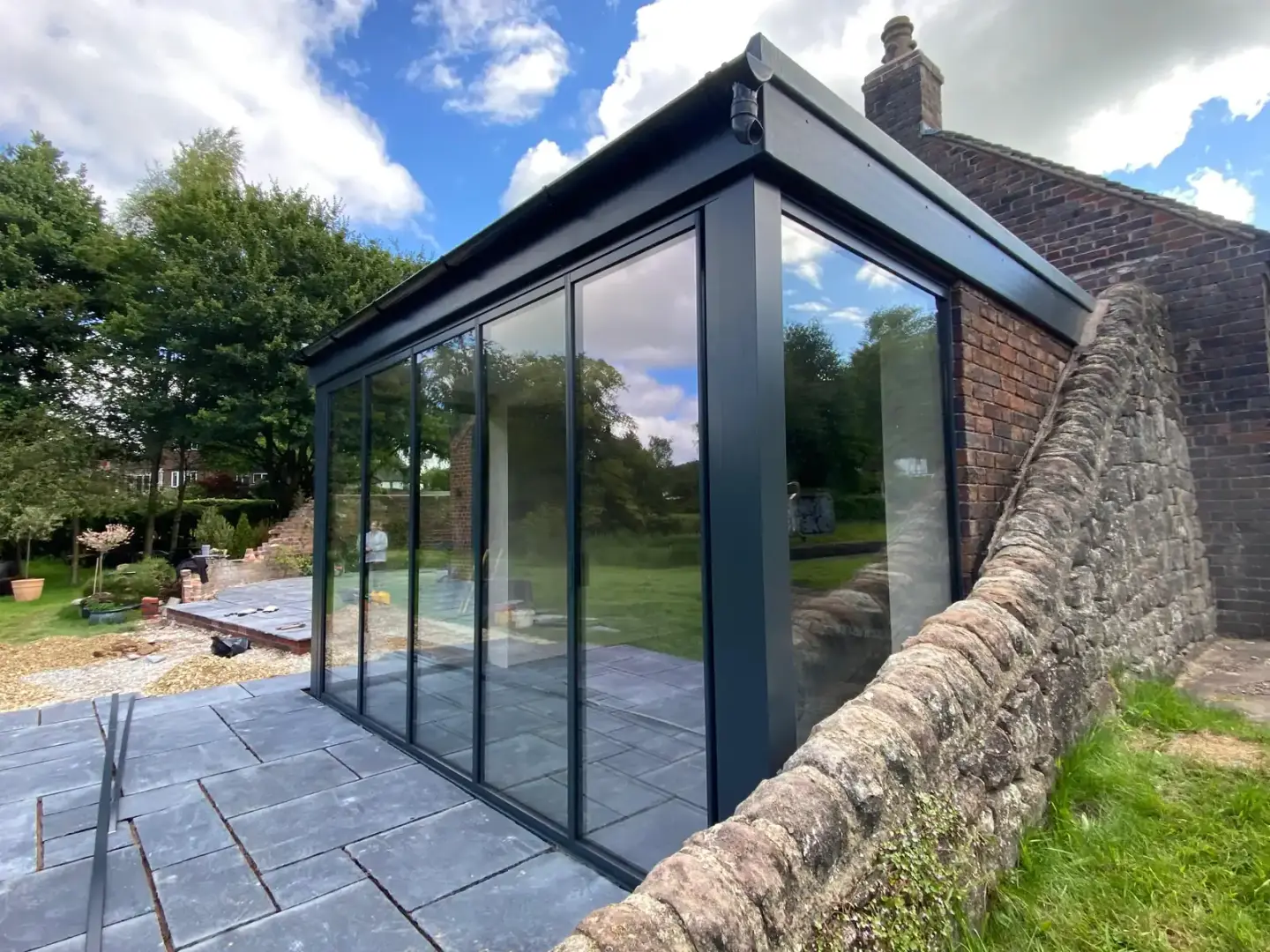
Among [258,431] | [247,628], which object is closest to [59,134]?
[258,431]

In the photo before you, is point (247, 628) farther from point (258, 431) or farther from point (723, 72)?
point (258, 431)

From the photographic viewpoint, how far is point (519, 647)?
3.12 meters

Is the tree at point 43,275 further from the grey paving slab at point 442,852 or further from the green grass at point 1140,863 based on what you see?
the green grass at point 1140,863

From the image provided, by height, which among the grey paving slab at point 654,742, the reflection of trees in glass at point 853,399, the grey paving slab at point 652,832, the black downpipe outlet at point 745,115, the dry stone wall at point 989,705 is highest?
the black downpipe outlet at point 745,115

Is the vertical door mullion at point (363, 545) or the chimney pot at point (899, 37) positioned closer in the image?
the vertical door mullion at point (363, 545)

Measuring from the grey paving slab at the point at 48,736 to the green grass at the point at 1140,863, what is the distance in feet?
16.8

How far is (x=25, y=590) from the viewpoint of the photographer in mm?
10828

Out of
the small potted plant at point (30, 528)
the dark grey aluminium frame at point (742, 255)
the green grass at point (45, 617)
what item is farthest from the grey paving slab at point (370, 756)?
the small potted plant at point (30, 528)

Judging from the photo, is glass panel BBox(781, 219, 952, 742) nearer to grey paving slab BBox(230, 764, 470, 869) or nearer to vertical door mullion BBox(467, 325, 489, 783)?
vertical door mullion BBox(467, 325, 489, 783)

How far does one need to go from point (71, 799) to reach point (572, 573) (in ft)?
9.46

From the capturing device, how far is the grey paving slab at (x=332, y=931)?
6.67 ft

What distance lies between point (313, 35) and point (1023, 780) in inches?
475

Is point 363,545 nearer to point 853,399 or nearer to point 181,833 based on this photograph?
point 181,833

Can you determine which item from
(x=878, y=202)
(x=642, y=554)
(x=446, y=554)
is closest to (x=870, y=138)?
(x=878, y=202)
